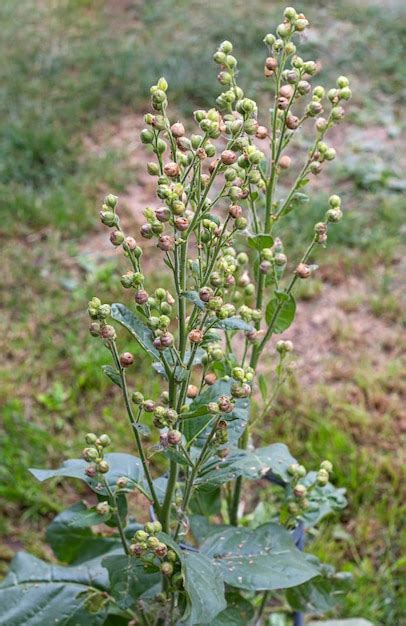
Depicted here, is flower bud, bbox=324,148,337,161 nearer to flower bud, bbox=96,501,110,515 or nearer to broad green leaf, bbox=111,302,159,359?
broad green leaf, bbox=111,302,159,359

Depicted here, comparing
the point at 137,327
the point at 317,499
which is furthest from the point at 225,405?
the point at 317,499

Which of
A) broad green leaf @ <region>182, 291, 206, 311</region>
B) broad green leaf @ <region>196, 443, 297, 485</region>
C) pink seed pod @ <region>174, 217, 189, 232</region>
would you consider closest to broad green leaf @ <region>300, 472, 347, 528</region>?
broad green leaf @ <region>196, 443, 297, 485</region>

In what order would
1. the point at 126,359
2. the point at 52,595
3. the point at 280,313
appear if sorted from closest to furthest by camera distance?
the point at 126,359 < the point at 280,313 < the point at 52,595

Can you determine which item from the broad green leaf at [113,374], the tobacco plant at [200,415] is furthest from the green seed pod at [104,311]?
the broad green leaf at [113,374]

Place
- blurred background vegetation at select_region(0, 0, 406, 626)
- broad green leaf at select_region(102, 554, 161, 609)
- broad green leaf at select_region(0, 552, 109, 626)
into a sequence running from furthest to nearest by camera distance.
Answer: blurred background vegetation at select_region(0, 0, 406, 626) → broad green leaf at select_region(0, 552, 109, 626) → broad green leaf at select_region(102, 554, 161, 609)

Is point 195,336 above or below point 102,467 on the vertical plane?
above

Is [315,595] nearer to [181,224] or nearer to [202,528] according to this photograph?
[202,528]

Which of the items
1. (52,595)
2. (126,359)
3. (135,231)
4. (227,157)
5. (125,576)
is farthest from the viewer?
(135,231)

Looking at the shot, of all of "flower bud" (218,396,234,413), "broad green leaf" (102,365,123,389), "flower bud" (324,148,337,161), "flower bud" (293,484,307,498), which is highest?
"flower bud" (324,148,337,161)
